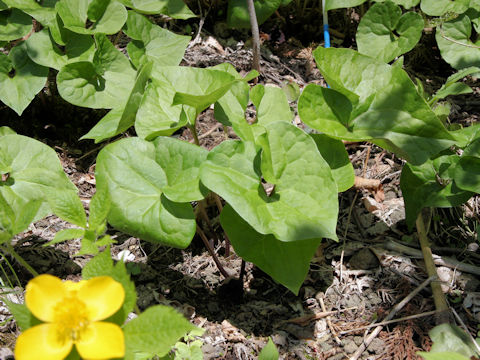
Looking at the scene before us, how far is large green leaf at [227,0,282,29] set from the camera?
2669 millimetres

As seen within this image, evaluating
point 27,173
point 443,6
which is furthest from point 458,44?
point 27,173

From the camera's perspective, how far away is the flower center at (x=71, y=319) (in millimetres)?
997

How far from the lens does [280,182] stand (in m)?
1.71

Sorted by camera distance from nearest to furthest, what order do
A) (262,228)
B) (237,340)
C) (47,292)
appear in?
(47,292) → (262,228) → (237,340)

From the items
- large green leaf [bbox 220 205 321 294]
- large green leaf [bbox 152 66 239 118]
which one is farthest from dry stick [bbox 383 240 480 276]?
large green leaf [bbox 152 66 239 118]

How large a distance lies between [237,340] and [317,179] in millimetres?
651

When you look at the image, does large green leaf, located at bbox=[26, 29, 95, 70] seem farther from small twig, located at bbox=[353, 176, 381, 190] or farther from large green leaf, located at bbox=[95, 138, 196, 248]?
small twig, located at bbox=[353, 176, 381, 190]

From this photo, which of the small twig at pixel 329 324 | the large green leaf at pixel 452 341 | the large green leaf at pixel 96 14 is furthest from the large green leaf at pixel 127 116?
the large green leaf at pixel 452 341

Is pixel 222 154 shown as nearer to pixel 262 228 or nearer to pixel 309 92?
pixel 262 228

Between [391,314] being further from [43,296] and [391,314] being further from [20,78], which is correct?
[20,78]

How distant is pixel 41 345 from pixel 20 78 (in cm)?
167

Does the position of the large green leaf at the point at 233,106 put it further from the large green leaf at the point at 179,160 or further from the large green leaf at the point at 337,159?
the large green leaf at the point at 337,159

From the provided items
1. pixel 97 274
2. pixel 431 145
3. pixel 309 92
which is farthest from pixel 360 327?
pixel 97 274

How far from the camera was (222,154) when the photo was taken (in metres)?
1.66
